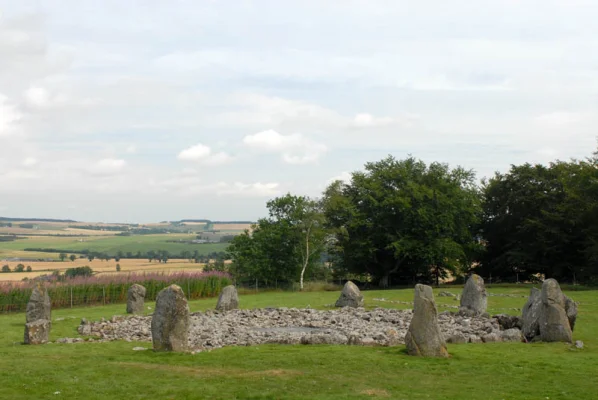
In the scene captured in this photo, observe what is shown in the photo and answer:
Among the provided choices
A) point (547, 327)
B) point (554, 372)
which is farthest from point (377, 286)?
point (554, 372)

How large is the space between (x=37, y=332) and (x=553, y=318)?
18.2 m

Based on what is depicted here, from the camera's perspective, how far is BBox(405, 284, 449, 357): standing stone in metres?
17.7

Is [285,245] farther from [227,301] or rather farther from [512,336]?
[512,336]

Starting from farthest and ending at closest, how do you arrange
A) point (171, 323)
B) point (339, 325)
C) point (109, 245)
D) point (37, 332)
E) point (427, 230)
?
point (109, 245), point (427, 230), point (339, 325), point (37, 332), point (171, 323)

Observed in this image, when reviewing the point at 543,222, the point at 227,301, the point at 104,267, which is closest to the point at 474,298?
the point at 227,301

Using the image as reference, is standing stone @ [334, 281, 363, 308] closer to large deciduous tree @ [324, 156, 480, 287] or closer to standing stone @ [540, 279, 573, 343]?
standing stone @ [540, 279, 573, 343]

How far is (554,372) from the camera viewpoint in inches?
619

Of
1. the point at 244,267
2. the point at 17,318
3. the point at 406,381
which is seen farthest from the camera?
the point at 244,267

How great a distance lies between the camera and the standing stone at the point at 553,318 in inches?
811

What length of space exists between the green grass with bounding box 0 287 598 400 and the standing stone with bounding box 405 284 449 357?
1.52 ft

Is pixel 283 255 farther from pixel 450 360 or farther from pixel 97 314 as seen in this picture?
pixel 450 360

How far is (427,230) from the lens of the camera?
57969 millimetres

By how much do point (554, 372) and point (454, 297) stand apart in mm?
22803

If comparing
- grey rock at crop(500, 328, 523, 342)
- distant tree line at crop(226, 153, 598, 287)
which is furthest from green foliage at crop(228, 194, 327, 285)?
grey rock at crop(500, 328, 523, 342)
